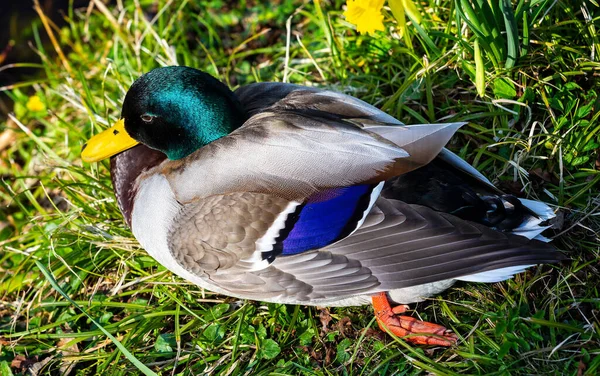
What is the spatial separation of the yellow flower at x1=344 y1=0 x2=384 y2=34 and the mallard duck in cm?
40

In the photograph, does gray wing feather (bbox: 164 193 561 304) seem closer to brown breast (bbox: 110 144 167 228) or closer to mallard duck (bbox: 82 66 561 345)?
mallard duck (bbox: 82 66 561 345)

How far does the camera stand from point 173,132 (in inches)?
127

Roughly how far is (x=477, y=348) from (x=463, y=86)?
5.19ft

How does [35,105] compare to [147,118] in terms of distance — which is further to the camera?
[35,105]

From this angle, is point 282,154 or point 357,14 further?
point 357,14

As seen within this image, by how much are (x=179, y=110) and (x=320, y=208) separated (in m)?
0.86

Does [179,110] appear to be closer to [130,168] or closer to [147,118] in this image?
[147,118]

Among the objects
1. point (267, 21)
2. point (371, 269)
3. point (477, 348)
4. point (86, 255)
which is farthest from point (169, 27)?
point (477, 348)

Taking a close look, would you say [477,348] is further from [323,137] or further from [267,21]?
[267,21]

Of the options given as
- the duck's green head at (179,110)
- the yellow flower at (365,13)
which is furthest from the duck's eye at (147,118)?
the yellow flower at (365,13)

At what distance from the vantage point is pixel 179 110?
3.18 metres

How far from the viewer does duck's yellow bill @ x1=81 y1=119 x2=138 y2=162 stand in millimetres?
3391

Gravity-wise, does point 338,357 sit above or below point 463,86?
below

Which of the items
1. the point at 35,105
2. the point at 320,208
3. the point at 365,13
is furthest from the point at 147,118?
the point at 35,105
